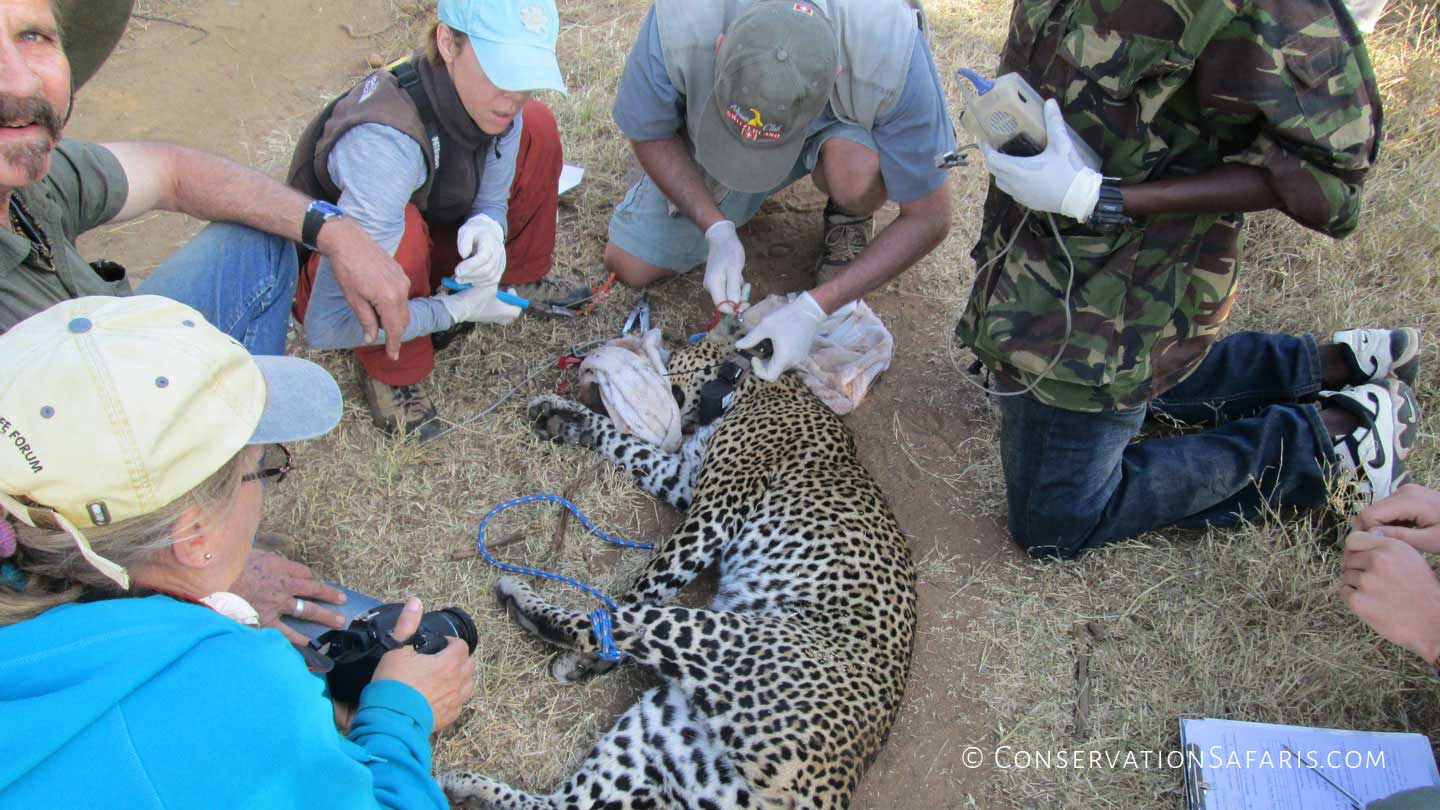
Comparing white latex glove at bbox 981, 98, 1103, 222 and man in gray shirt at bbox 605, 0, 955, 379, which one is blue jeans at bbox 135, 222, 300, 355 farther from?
white latex glove at bbox 981, 98, 1103, 222

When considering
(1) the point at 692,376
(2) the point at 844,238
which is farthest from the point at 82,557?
(2) the point at 844,238

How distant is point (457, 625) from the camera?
3.01m

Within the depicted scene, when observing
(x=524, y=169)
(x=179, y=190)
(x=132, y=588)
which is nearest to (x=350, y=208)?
(x=179, y=190)

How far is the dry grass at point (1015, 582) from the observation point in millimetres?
3342

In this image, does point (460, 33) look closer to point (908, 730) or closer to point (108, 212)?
point (108, 212)

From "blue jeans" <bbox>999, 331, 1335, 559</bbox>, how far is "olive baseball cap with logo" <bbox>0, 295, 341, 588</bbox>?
2852 mm

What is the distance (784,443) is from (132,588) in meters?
2.67

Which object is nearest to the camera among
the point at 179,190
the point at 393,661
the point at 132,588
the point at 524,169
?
the point at 132,588

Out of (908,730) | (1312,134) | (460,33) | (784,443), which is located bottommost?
(908,730)

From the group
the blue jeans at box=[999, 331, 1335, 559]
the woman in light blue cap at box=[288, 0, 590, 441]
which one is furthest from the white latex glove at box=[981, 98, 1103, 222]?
the woman in light blue cap at box=[288, 0, 590, 441]

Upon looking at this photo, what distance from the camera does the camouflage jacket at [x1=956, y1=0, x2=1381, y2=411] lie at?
2.60 m

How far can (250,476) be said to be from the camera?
2.09 metres

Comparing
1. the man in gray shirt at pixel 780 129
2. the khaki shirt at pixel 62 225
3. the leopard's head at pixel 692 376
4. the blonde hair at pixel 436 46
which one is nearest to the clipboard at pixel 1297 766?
the man in gray shirt at pixel 780 129

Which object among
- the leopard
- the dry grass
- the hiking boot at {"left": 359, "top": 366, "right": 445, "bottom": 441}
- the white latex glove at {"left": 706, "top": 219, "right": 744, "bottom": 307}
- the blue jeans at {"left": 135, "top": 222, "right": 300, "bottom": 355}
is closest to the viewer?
the leopard
